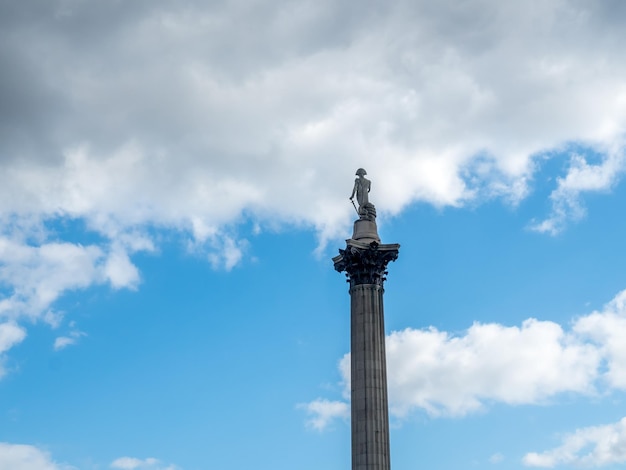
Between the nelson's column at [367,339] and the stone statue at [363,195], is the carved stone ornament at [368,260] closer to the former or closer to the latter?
the nelson's column at [367,339]

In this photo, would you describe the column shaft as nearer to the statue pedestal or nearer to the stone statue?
the statue pedestal

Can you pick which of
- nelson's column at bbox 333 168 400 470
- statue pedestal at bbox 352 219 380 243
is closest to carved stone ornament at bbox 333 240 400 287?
nelson's column at bbox 333 168 400 470

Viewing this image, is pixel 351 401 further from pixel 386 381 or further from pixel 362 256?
pixel 362 256

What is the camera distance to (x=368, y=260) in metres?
50.8

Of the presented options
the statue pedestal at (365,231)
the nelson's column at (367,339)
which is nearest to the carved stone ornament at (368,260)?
the nelson's column at (367,339)

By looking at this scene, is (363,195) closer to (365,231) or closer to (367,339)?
(365,231)

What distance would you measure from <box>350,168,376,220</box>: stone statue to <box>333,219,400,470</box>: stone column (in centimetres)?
52

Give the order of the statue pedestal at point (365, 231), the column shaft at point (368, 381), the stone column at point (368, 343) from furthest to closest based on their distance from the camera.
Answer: the statue pedestal at point (365, 231)
the stone column at point (368, 343)
the column shaft at point (368, 381)

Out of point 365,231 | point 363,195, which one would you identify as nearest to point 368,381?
point 365,231

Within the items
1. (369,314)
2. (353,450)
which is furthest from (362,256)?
(353,450)

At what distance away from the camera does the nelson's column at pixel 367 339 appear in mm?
47125

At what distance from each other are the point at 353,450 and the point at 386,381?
4046 millimetres

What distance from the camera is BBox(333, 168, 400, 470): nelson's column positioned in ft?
155

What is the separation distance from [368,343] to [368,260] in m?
4.68
